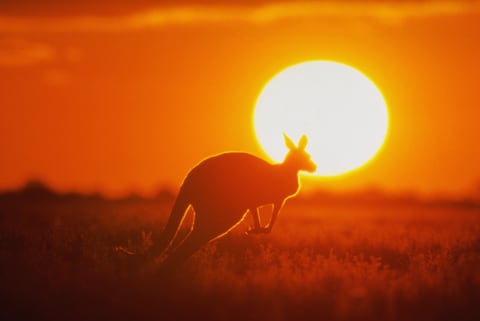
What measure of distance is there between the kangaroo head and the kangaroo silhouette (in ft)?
0.84

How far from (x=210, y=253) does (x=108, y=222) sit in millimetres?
5191

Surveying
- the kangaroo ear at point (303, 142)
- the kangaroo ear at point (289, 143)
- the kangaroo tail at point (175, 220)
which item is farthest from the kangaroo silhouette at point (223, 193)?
the kangaroo ear at point (303, 142)

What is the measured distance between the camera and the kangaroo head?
14.1 metres

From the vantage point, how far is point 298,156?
46.5 ft

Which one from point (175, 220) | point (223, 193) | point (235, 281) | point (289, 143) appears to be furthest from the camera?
point (289, 143)

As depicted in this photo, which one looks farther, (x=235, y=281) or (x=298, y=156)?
(x=298, y=156)

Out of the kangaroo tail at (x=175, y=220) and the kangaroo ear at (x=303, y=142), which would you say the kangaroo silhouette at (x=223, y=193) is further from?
the kangaroo ear at (x=303, y=142)

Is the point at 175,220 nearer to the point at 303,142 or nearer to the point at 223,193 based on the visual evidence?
the point at 223,193

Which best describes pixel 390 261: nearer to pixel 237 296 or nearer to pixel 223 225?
pixel 223 225

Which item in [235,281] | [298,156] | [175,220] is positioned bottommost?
[235,281]

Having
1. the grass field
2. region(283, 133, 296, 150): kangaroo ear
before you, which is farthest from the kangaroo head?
the grass field

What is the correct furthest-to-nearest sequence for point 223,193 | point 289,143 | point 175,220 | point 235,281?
point 289,143 < point 175,220 < point 223,193 < point 235,281

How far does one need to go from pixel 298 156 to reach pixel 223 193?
1.53 m

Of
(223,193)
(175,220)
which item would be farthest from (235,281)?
(175,220)
